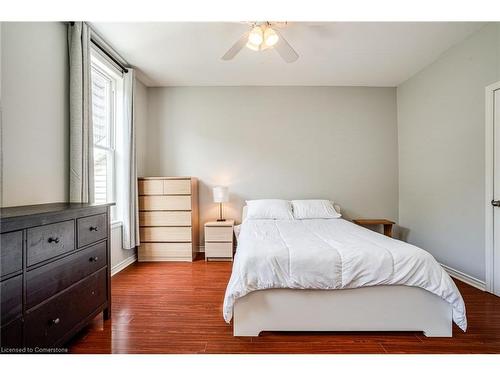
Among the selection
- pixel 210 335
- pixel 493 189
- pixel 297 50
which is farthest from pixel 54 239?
pixel 493 189

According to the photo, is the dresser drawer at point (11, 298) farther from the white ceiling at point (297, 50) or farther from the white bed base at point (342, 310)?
the white ceiling at point (297, 50)

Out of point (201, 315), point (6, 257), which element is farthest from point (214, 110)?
point (6, 257)

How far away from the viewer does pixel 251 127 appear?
370 centimetres

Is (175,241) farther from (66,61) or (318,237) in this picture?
(66,61)

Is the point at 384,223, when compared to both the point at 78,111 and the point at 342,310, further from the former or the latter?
the point at 78,111

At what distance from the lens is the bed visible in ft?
5.04

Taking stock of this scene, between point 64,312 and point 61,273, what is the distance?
23 centimetres

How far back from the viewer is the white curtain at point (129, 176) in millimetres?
2963

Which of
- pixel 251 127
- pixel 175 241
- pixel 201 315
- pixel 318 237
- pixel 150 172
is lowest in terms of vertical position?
pixel 201 315

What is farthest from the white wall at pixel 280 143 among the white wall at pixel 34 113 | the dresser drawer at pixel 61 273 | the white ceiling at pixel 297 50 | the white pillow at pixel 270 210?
the dresser drawer at pixel 61 273

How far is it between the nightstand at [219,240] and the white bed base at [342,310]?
5.71 ft

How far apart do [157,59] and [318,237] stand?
2766 millimetres

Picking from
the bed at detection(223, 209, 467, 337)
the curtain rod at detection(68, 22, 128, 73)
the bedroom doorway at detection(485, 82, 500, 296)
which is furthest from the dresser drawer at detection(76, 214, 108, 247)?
the bedroom doorway at detection(485, 82, 500, 296)

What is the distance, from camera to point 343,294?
1.57 metres
